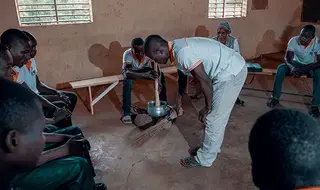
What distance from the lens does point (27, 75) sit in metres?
2.87

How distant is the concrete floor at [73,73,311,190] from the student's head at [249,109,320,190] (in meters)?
1.65

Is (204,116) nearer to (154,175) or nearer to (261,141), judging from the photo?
(154,175)

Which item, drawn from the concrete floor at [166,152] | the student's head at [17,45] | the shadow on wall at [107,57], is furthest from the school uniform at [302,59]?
the student's head at [17,45]

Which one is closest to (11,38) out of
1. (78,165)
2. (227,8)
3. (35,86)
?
(35,86)

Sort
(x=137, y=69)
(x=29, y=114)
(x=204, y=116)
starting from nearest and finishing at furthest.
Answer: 1. (x=29, y=114)
2. (x=204, y=116)
3. (x=137, y=69)

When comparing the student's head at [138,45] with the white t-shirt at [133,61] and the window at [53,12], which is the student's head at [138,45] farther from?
the window at [53,12]

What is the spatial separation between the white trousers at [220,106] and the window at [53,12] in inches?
125

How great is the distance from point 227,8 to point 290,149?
19.7 feet

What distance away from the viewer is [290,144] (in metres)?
0.80

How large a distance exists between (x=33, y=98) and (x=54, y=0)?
158 inches

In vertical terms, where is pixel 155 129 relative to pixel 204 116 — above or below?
below

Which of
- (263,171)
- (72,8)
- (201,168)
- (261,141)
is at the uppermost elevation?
(72,8)

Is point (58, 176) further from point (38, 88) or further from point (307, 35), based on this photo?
point (307, 35)

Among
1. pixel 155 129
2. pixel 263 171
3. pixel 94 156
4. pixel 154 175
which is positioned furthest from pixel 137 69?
pixel 263 171
